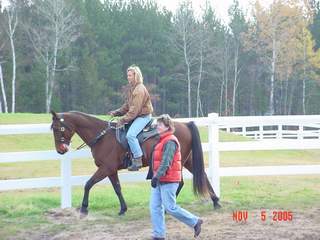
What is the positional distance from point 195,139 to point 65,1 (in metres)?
42.9

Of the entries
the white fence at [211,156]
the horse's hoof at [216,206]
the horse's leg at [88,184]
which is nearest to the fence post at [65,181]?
the white fence at [211,156]

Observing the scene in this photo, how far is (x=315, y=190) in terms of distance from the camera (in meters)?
10.5

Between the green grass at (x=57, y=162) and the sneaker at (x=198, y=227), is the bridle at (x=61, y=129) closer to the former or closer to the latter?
the sneaker at (x=198, y=227)

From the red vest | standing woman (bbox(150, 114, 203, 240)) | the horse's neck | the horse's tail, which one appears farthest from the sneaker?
the horse's neck

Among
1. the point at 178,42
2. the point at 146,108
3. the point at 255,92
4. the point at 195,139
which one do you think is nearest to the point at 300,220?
the point at 195,139

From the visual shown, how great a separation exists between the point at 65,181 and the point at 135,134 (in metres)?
1.63

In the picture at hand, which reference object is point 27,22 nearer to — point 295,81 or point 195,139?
point 295,81

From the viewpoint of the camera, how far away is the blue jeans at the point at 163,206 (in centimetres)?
618

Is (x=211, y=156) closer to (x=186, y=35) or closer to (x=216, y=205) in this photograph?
(x=216, y=205)

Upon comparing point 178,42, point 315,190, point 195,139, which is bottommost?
point 315,190

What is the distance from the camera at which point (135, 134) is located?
26.0ft

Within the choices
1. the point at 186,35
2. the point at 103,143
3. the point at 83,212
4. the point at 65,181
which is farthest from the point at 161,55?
the point at 83,212

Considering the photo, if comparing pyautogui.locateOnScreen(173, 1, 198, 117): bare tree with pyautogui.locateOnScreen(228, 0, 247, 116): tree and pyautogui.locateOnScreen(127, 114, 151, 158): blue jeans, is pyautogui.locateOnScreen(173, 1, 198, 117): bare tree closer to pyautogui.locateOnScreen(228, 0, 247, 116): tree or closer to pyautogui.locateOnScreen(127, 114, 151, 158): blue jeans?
pyautogui.locateOnScreen(228, 0, 247, 116): tree

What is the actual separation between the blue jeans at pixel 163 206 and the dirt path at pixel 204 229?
0.45m
